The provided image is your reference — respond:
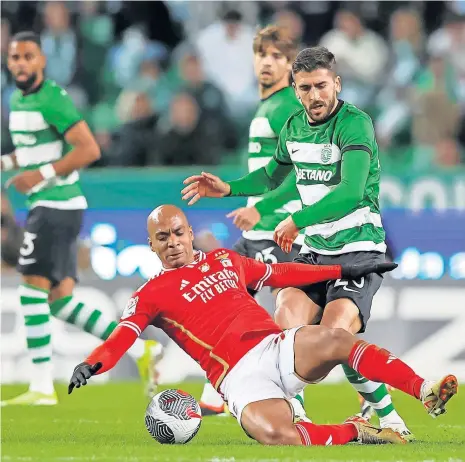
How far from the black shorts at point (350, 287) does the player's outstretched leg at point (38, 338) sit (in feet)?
9.88

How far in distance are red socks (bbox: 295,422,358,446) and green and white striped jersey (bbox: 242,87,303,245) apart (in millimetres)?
2199

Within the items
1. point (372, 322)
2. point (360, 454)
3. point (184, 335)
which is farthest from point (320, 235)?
point (372, 322)

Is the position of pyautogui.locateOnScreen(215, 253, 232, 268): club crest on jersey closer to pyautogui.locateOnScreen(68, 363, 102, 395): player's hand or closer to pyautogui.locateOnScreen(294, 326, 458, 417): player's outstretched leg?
pyautogui.locateOnScreen(294, 326, 458, 417): player's outstretched leg

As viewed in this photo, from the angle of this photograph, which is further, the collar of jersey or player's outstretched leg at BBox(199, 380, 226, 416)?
player's outstretched leg at BBox(199, 380, 226, 416)

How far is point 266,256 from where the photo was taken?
851 cm

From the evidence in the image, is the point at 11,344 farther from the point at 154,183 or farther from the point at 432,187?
the point at 432,187

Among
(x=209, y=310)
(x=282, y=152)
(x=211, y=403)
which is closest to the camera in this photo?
(x=209, y=310)

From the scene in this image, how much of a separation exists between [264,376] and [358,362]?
0.52 m

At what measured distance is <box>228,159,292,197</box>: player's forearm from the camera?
738 cm

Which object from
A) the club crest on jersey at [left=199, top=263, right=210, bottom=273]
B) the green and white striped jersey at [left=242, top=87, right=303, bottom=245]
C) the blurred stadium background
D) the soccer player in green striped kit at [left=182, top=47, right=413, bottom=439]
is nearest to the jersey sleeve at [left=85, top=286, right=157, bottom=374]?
the club crest on jersey at [left=199, top=263, right=210, bottom=273]

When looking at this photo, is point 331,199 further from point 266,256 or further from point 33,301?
point 33,301

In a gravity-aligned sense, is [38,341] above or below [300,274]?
below

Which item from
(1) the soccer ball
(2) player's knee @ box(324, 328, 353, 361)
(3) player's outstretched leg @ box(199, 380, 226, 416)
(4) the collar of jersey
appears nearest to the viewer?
(2) player's knee @ box(324, 328, 353, 361)

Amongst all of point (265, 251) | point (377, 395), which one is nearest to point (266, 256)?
point (265, 251)
